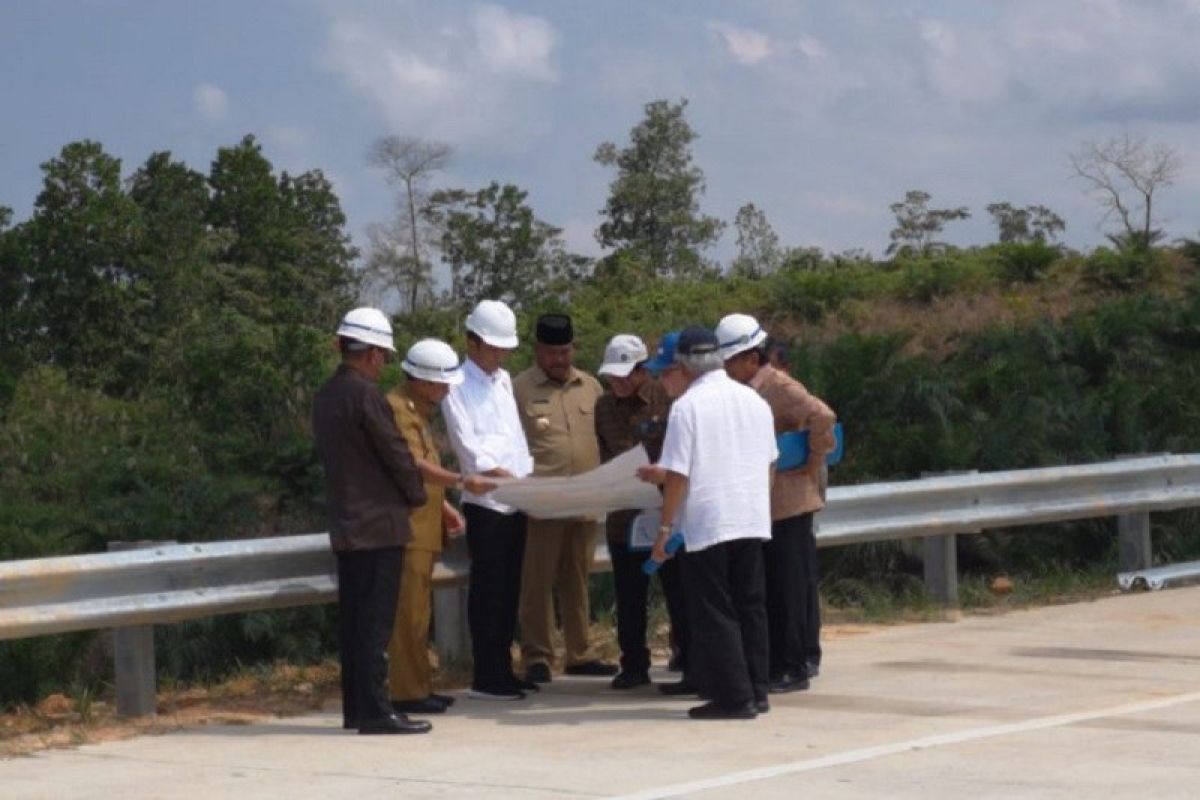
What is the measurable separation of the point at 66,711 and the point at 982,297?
69.0ft

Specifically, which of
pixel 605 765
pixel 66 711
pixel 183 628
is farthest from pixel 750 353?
pixel 183 628

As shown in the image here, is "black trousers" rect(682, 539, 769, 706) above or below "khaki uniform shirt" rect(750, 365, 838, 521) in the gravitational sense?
below

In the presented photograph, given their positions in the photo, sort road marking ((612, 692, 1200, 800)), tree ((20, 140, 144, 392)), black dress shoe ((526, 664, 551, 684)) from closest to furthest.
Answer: road marking ((612, 692, 1200, 800)) < black dress shoe ((526, 664, 551, 684)) < tree ((20, 140, 144, 392))

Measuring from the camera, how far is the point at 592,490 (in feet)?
35.9

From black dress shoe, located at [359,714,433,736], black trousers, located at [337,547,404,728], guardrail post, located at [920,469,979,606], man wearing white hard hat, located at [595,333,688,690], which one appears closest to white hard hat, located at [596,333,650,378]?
man wearing white hard hat, located at [595,333,688,690]

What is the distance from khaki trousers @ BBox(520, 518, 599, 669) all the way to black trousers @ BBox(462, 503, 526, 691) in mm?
385

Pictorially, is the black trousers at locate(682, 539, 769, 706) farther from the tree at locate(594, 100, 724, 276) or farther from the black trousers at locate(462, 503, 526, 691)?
the tree at locate(594, 100, 724, 276)

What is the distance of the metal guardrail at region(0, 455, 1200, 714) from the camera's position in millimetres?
10031

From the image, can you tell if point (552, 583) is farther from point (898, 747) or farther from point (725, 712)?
point (898, 747)

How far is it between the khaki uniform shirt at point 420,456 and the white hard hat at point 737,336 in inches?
57.7

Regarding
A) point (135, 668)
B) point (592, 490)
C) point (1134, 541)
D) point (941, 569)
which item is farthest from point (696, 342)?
point (1134, 541)

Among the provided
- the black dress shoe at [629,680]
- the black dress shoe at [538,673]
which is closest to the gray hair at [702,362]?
the black dress shoe at [629,680]

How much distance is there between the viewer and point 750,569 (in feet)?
34.0

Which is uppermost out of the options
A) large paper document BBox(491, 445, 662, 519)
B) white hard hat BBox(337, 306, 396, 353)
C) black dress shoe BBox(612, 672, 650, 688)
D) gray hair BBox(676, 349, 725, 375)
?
white hard hat BBox(337, 306, 396, 353)
